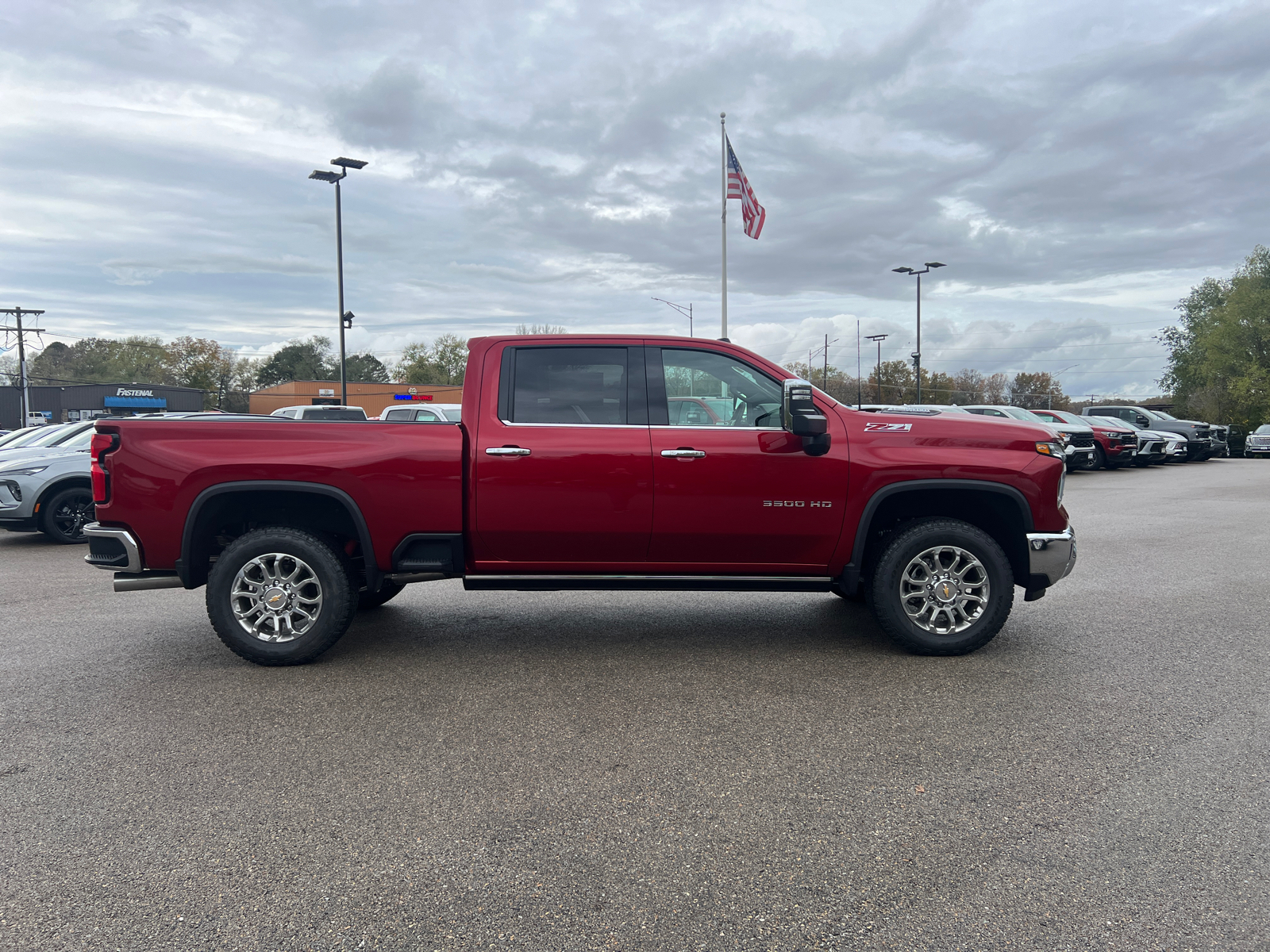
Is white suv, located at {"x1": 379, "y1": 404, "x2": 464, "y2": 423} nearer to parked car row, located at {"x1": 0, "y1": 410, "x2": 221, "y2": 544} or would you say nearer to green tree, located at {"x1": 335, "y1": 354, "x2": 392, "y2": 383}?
parked car row, located at {"x1": 0, "y1": 410, "x2": 221, "y2": 544}

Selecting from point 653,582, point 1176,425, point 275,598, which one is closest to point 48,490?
point 275,598

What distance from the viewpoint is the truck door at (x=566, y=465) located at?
529 centimetres

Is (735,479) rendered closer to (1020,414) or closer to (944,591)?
Result: (944,591)

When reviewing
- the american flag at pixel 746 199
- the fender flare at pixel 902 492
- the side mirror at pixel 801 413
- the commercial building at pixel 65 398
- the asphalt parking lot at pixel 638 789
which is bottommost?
the asphalt parking lot at pixel 638 789

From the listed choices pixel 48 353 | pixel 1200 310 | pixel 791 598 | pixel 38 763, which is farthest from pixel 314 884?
pixel 48 353

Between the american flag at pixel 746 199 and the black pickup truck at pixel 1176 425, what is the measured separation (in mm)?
13890

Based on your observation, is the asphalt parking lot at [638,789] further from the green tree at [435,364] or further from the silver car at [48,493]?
the green tree at [435,364]

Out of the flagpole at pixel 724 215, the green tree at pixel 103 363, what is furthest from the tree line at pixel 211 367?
the flagpole at pixel 724 215

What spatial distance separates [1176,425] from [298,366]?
111 meters

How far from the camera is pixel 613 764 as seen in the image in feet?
12.6

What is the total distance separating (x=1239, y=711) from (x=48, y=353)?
4960 inches

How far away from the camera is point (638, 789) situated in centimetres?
358

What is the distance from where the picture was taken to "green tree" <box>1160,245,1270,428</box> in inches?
2430

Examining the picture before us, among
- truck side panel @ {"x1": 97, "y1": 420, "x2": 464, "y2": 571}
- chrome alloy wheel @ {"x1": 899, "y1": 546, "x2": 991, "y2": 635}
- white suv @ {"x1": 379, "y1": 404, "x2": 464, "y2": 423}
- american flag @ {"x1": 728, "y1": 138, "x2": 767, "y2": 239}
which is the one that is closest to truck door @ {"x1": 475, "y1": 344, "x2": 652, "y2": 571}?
truck side panel @ {"x1": 97, "y1": 420, "x2": 464, "y2": 571}
